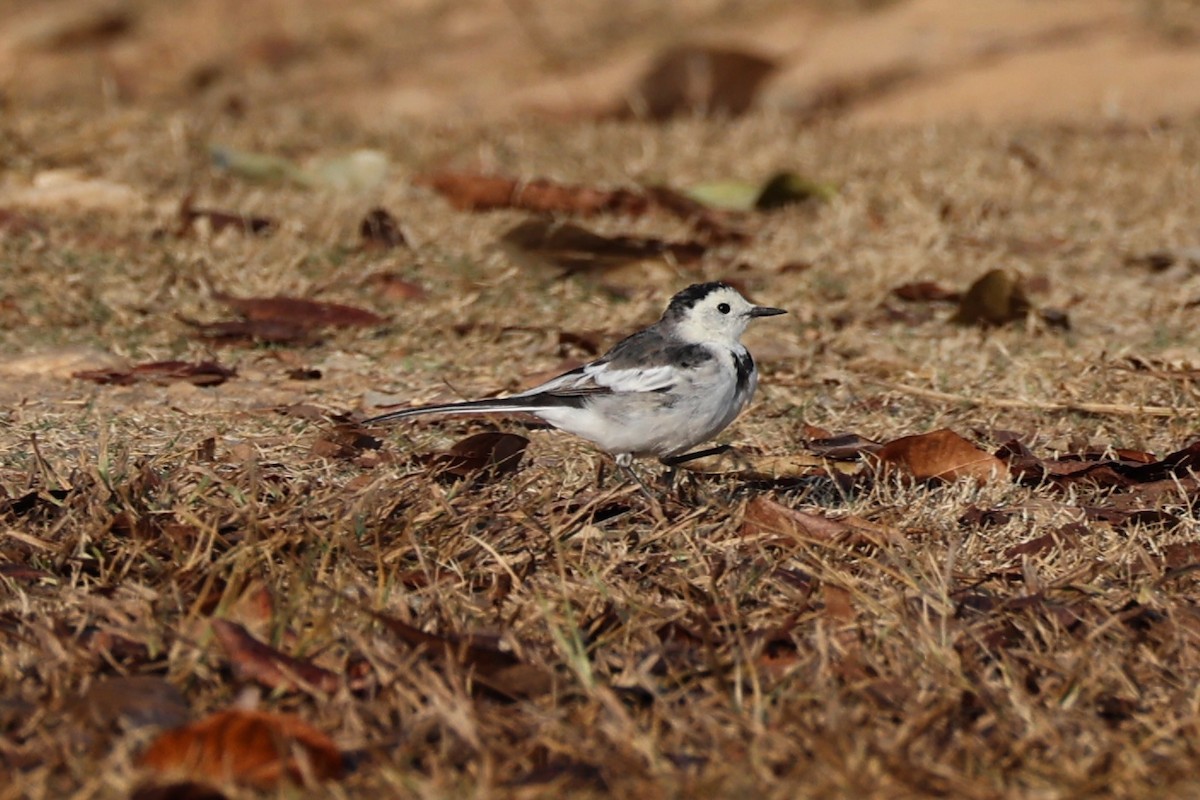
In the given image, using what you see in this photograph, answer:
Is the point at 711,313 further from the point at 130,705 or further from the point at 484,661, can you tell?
the point at 130,705

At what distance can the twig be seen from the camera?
15.2 feet

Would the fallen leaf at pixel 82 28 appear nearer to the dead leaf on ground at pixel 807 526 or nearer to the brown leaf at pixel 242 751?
the dead leaf on ground at pixel 807 526

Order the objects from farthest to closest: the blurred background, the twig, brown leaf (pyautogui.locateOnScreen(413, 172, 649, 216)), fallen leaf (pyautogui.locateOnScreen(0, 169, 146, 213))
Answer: the blurred background → brown leaf (pyautogui.locateOnScreen(413, 172, 649, 216)) → fallen leaf (pyautogui.locateOnScreen(0, 169, 146, 213)) → the twig

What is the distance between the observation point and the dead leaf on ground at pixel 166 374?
4859mm

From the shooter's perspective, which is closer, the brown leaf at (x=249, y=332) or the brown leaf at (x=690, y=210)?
the brown leaf at (x=249, y=332)

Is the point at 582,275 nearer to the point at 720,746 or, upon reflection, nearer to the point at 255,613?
the point at 255,613

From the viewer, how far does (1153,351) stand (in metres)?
5.40

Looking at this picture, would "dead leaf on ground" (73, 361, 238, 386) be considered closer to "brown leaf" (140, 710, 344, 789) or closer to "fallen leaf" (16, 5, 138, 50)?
"brown leaf" (140, 710, 344, 789)

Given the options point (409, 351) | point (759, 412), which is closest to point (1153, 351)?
point (759, 412)

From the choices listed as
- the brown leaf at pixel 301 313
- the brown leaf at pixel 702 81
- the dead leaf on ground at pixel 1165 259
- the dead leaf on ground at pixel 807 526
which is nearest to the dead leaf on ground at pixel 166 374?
the brown leaf at pixel 301 313

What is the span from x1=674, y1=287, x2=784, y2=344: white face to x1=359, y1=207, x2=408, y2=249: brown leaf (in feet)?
6.85

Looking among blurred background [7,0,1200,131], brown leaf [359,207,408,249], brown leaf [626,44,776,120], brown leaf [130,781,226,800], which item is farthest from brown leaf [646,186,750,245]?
brown leaf [130,781,226,800]

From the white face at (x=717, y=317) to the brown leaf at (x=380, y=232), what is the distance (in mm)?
2088

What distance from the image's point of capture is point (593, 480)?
4180mm
